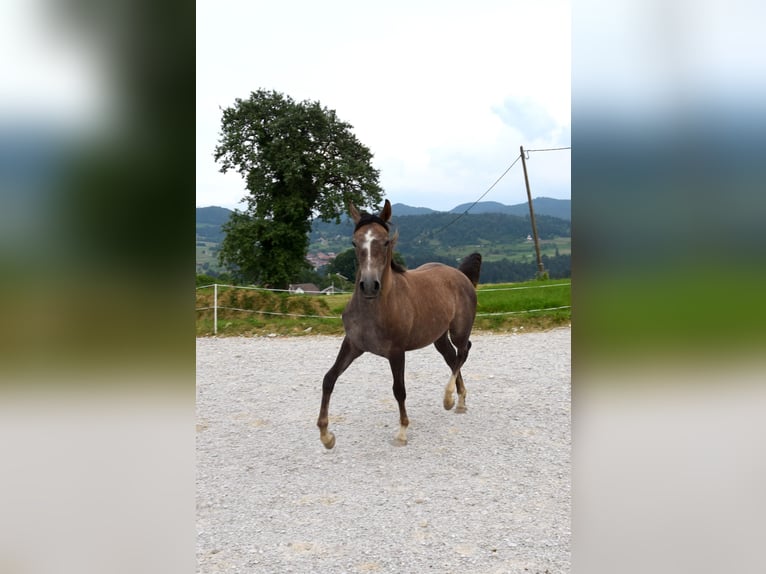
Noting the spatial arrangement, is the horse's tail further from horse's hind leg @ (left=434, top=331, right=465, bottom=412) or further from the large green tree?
the large green tree

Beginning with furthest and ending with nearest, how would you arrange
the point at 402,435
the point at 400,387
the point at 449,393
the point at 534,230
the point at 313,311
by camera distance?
the point at 534,230, the point at 313,311, the point at 449,393, the point at 402,435, the point at 400,387

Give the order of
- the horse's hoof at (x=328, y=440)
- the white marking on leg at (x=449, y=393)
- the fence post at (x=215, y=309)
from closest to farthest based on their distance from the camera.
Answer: the horse's hoof at (x=328, y=440) < the white marking on leg at (x=449, y=393) < the fence post at (x=215, y=309)

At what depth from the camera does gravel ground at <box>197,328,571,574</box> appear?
2.90 m

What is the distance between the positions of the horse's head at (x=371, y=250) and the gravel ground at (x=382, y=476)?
1429mm

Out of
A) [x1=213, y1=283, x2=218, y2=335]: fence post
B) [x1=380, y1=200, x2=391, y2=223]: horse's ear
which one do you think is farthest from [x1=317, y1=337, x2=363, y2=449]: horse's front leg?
[x1=213, y1=283, x2=218, y2=335]: fence post

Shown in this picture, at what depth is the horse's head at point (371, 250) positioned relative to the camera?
351 centimetres

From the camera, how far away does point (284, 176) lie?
1445 cm

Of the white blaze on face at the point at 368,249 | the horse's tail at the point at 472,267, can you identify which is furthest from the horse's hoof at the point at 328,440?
the horse's tail at the point at 472,267

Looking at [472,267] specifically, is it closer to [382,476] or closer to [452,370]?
[452,370]
